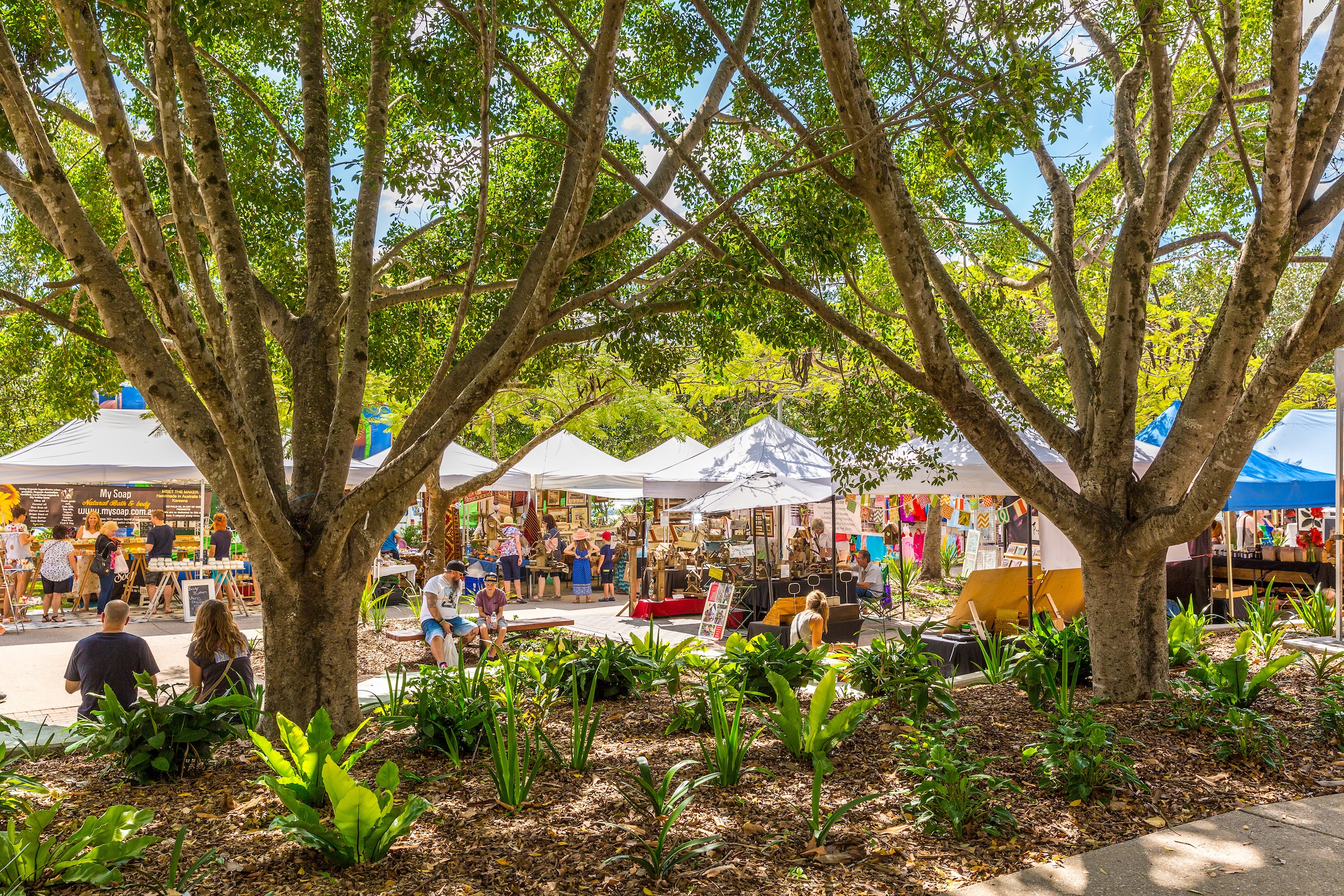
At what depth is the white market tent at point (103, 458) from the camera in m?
13.6

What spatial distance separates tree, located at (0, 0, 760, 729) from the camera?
4.93m

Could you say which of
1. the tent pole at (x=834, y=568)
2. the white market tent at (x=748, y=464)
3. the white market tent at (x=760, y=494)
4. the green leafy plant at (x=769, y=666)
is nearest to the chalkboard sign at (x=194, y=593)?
the white market tent at (x=748, y=464)

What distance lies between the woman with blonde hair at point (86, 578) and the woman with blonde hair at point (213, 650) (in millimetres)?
9939

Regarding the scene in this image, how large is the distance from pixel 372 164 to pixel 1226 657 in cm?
875

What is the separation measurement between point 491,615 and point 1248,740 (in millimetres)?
7905

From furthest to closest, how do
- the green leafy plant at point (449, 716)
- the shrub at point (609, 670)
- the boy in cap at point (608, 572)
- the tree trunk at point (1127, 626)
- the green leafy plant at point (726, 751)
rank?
the boy in cap at point (608, 572) → the shrub at point (609, 670) → the tree trunk at point (1127, 626) → the green leafy plant at point (449, 716) → the green leafy plant at point (726, 751)

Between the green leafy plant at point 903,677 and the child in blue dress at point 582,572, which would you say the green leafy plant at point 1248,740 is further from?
the child in blue dress at point 582,572

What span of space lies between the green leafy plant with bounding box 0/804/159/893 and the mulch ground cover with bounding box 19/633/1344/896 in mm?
224

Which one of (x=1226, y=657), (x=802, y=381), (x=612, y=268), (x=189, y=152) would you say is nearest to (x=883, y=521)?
(x=802, y=381)

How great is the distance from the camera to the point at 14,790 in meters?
4.95

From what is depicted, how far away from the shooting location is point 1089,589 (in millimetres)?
6695

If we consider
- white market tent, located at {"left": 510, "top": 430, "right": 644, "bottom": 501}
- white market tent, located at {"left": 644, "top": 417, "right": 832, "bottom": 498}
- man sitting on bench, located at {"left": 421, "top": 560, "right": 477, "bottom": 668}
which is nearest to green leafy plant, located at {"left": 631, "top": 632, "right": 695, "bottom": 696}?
man sitting on bench, located at {"left": 421, "top": 560, "right": 477, "bottom": 668}

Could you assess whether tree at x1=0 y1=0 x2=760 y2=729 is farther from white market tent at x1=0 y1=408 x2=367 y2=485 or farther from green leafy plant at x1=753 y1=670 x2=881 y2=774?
white market tent at x1=0 y1=408 x2=367 y2=485

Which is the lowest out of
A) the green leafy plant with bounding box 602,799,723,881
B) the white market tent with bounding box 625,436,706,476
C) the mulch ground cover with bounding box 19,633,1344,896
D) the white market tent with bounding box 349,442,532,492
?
the mulch ground cover with bounding box 19,633,1344,896
